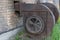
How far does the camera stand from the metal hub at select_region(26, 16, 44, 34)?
6273mm

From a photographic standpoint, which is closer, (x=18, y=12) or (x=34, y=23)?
(x=34, y=23)

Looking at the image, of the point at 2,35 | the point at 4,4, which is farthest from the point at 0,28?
the point at 4,4

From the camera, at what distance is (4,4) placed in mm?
6305

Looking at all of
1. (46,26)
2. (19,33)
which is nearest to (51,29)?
(46,26)

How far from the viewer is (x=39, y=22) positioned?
630cm

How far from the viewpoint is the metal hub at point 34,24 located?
627cm

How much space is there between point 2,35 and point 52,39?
49.3 inches

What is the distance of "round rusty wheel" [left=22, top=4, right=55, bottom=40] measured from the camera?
6285 millimetres

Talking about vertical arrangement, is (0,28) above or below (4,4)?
below

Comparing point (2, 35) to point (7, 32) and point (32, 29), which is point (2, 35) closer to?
point (7, 32)

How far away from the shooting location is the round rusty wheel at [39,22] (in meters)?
6.29

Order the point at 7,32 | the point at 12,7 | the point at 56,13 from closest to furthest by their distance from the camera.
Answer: the point at 7,32
the point at 12,7
the point at 56,13

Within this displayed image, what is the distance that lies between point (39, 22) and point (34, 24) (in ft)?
0.50

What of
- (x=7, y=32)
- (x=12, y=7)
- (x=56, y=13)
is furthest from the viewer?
(x=56, y=13)
